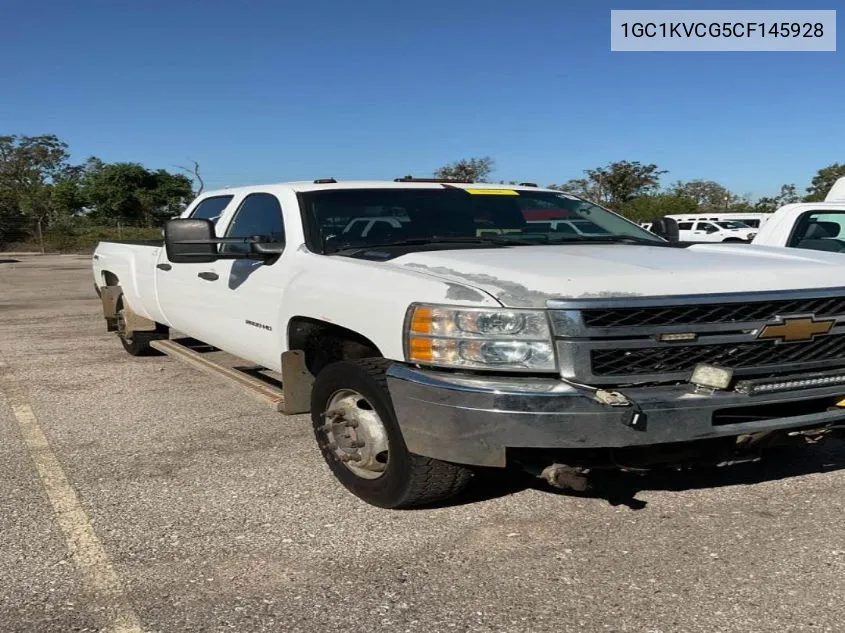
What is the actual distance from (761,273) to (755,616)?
1395 millimetres

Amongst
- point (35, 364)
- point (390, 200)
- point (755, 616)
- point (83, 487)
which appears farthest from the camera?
point (35, 364)

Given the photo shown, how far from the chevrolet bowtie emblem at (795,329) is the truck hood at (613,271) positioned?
5.8 inches

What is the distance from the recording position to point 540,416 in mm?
2998

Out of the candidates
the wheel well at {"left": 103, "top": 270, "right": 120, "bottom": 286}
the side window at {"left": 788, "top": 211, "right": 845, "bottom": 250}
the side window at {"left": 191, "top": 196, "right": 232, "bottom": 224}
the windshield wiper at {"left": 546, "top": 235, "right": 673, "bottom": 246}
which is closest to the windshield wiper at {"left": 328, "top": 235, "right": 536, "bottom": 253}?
the windshield wiper at {"left": 546, "top": 235, "right": 673, "bottom": 246}

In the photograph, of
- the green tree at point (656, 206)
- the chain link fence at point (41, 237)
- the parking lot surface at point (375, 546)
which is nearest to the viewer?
the parking lot surface at point (375, 546)

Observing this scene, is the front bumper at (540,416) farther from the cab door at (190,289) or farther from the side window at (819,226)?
the side window at (819,226)

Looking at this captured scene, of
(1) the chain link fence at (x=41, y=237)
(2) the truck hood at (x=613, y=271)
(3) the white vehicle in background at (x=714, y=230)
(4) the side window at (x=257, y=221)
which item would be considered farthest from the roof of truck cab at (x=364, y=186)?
(1) the chain link fence at (x=41, y=237)

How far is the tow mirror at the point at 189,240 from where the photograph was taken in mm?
4371

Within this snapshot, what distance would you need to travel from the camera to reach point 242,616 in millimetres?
2803

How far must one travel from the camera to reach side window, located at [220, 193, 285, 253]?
15.7 ft

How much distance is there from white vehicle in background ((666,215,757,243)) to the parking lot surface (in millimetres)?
27720

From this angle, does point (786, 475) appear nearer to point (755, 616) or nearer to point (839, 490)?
point (839, 490)

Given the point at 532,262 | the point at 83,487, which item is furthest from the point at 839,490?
the point at 83,487

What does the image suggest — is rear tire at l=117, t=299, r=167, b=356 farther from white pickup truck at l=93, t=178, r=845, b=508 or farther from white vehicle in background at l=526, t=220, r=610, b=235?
white vehicle in background at l=526, t=220, r=610, b=235
